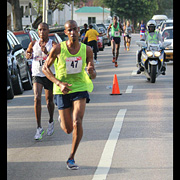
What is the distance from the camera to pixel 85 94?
7.70 metres

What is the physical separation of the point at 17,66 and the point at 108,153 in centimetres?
895

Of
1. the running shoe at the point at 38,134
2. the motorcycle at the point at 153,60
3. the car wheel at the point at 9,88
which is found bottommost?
the running shoe at the point at 38,134

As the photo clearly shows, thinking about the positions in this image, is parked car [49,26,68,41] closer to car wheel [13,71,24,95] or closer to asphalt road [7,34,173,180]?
car wheel [13,71,24,95]

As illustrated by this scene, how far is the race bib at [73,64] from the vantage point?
7699 mm

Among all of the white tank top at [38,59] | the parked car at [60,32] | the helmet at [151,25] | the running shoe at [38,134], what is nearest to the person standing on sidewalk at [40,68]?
the white tank top at [38,59]

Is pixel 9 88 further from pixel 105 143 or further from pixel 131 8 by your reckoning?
pixel 131 8

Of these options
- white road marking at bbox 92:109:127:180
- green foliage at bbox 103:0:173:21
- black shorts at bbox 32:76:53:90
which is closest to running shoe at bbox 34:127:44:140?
black shorts at bbox 32:76:53:90

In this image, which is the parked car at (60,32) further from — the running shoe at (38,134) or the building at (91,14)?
the building at (91,14)

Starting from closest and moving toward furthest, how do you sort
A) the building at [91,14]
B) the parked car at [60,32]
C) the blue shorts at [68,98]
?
1. the blue shorts at [68,98]
2. the parked car at [60,32]
3. the building at [91,14]

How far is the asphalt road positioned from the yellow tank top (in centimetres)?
98

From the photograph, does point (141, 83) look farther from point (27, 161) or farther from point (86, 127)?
point (27, 161)

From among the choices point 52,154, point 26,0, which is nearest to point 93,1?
point 26,0

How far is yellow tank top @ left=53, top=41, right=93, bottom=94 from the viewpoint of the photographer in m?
7.71

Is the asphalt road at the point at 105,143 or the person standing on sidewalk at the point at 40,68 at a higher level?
the person standing on sidewalk at the point at 40,68
